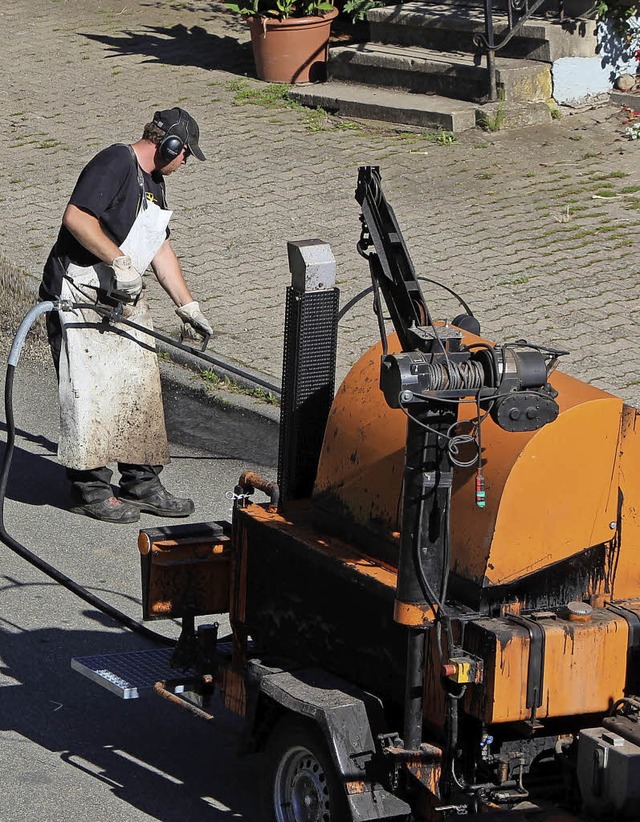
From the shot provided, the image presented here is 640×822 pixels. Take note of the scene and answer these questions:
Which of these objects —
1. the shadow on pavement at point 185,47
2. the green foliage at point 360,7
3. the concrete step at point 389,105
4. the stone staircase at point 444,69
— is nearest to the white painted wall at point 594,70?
the stone staircase at point 444,69

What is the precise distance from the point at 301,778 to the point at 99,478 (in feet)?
10.2

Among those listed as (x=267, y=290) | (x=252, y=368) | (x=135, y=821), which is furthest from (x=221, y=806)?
(x=267, y=290)

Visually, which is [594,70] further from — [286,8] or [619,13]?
[286,8]

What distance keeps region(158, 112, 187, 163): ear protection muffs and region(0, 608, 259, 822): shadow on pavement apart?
2246mm

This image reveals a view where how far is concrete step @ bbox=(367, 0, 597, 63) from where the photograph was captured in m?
12.0

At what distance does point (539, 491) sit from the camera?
374 cm

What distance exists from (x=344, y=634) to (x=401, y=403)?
96 cm

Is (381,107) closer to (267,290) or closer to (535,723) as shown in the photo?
(267,290)

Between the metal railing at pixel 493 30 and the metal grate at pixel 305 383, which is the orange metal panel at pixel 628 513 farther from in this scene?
the metal railing at pixel 493 30

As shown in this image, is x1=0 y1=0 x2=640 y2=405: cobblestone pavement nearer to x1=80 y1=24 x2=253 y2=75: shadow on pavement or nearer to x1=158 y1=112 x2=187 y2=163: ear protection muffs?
x1=80 y1=24 x2=253 y2=75: shadow on pavement

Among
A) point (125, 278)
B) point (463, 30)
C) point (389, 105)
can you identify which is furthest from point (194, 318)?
point (463, 30)

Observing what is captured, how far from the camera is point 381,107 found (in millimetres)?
12117

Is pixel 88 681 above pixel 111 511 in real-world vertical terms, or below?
below

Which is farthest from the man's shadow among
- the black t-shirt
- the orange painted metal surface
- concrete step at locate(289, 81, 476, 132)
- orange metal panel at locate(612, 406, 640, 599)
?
concrete step at locate(289, 81, 476, 132)
